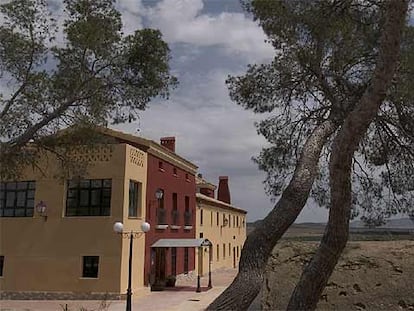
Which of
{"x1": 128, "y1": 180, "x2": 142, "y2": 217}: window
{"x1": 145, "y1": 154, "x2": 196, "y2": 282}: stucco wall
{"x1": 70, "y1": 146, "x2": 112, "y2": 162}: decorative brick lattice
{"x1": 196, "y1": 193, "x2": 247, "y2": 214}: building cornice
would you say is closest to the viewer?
{"x1": 70, "y1": 146, "x2": 112, "y2": 162}: decorative brick lattice

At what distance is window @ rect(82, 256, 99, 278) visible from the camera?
20.5m

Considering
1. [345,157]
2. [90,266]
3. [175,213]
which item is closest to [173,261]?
[175,213]

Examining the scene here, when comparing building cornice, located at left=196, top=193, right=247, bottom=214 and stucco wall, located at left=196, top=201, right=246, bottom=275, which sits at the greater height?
building cornice, located at left=196, top=193, right=247, bottom=214

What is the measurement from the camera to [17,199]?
72.7 ft

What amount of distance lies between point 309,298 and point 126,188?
1516cm

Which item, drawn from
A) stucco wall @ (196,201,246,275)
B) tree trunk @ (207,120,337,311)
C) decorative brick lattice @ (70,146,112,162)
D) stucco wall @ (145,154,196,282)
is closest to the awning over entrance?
stucco wall @ (145,154,196,282)

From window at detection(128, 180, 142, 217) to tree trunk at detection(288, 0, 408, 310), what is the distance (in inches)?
613

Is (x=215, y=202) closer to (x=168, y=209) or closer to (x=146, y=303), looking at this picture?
(x=168, y=209)

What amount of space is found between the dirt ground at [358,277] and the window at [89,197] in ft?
37.6

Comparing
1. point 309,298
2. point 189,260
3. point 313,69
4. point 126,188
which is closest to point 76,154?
point 126,188

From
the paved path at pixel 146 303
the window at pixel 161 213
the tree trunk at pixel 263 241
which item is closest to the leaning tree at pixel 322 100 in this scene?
the tree trunk at pixel 263 241

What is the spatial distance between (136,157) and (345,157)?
1647 cm

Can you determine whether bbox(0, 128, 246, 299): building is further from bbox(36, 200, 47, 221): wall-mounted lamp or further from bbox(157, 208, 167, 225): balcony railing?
bbox(157, 208, 167, 225): balcony railing

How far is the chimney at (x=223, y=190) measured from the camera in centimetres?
4541
